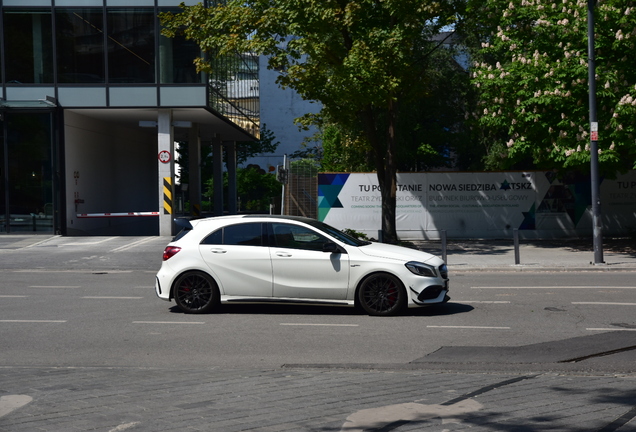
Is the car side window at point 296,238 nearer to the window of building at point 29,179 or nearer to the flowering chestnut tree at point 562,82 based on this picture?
the flowering chestnut tree at point 562,82

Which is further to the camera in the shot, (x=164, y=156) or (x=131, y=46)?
(x=164, y=156)

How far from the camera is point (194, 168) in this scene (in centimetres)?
3584

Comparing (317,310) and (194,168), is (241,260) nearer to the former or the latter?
(317,310)

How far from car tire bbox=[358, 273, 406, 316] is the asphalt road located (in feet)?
0.87

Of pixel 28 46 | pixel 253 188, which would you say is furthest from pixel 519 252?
pixel 253 188

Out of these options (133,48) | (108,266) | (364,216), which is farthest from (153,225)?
(108,266)

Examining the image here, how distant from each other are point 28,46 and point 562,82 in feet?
61.4

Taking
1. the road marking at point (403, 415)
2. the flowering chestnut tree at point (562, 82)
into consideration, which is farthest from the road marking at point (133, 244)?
the road marking at point (403, 415)

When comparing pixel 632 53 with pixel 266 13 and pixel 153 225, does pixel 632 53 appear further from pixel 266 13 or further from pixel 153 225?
pixel 153 225

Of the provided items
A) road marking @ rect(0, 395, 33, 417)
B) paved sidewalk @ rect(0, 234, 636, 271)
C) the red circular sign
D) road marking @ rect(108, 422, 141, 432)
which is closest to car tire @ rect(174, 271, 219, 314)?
road marking @ rect(0, 395, 33, 417)

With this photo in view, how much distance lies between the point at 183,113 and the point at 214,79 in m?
2.10

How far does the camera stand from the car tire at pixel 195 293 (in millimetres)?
11352

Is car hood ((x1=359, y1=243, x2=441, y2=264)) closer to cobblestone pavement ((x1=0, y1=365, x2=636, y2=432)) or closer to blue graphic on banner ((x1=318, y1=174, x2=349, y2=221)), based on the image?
cobblestone pavement ((x1=0, y1=365, x2=636, y2=432))

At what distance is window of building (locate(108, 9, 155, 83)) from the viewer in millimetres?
27719
